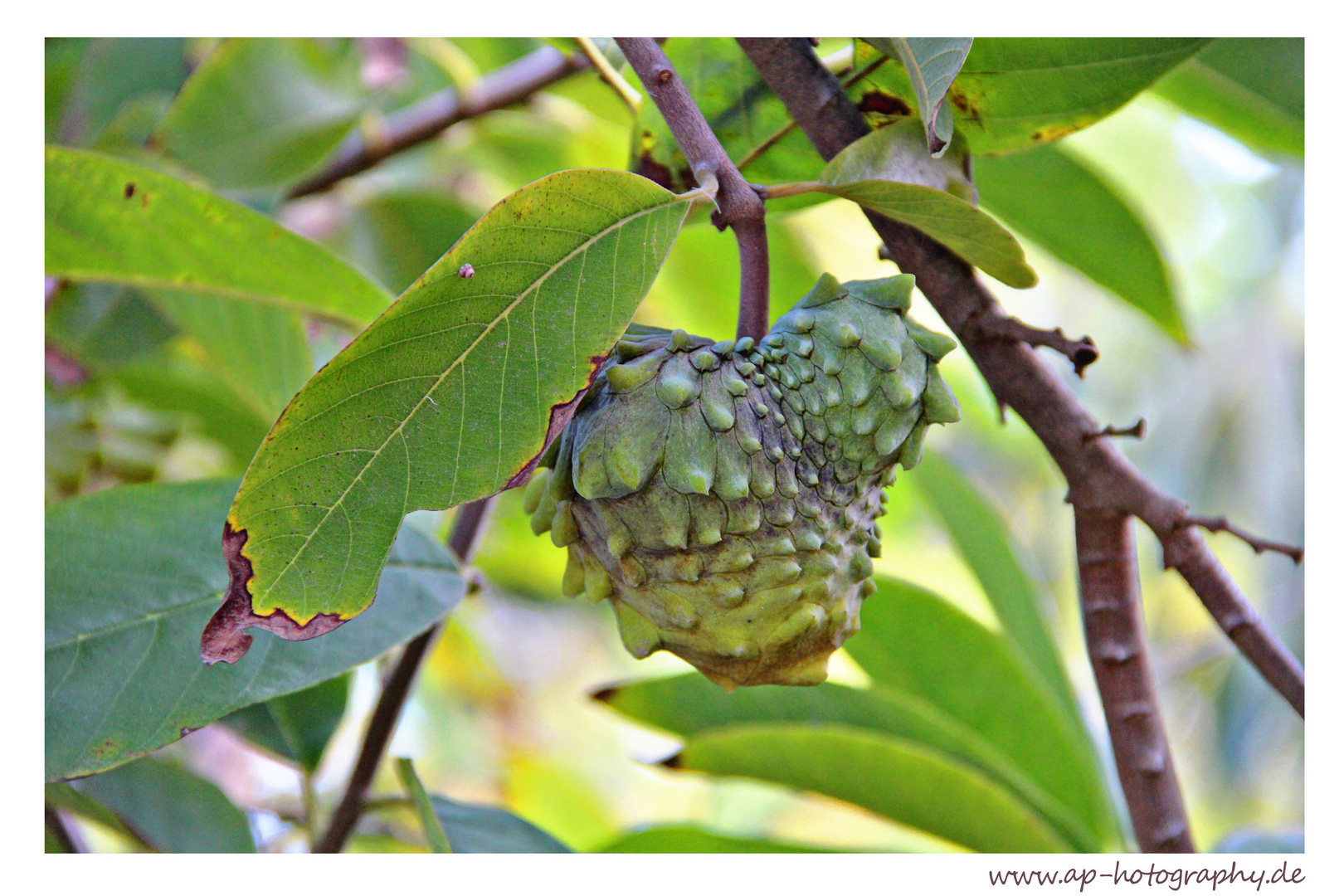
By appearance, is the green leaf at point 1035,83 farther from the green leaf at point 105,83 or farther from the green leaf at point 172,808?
the green leaf at point 105,83

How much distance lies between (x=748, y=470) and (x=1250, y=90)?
A: 915mm

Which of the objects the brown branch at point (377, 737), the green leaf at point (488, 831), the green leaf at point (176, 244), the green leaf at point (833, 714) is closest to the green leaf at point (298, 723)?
the brown branch at point (377, 737)

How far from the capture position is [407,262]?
1.75m

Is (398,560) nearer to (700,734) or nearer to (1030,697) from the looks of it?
(700,734)

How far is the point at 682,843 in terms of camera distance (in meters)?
1.09

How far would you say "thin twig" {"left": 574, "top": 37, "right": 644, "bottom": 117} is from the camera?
878 mm

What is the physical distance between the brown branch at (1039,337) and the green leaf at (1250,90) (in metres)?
0.48

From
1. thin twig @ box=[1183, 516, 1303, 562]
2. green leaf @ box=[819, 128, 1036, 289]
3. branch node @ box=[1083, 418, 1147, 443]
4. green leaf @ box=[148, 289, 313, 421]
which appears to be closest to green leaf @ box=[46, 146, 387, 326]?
green leaf @ box=[148, 289, 313, 421]

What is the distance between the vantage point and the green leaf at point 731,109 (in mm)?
854

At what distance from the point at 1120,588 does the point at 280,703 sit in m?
0.93

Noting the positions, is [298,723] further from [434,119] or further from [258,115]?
[434,119]

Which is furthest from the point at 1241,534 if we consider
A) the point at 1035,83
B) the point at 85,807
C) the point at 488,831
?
the point at 85,807
